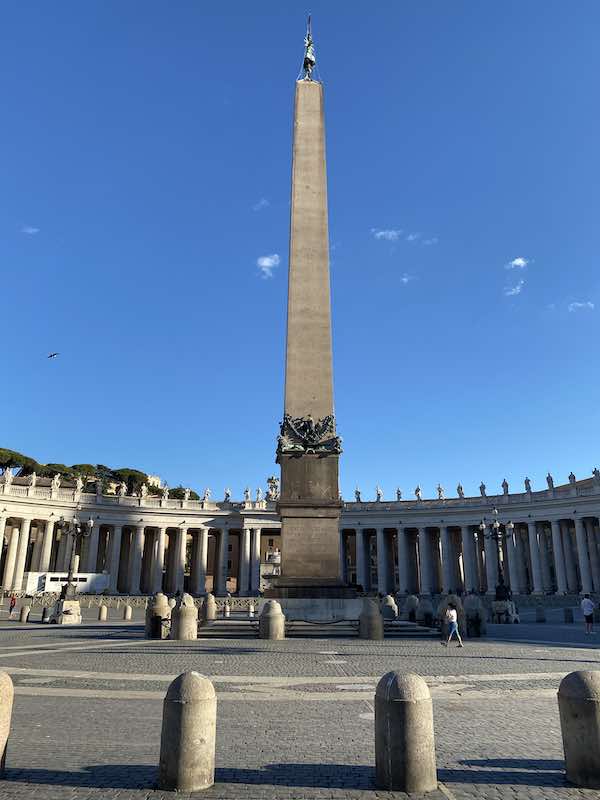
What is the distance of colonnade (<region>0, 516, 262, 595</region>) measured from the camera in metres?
65.1

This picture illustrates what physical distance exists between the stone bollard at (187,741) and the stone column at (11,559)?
214 ft

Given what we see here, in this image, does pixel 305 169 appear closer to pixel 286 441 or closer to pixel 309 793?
pixel 286 441

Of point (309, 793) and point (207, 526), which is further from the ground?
point (207, 526)

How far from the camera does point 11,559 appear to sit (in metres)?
65.7

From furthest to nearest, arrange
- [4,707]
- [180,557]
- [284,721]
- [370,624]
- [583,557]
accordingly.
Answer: [180,557] < [583,557] < [370,624] < [284,721] < [4,707]

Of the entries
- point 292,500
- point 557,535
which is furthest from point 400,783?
point 557,535

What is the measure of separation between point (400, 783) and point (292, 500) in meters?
16.7

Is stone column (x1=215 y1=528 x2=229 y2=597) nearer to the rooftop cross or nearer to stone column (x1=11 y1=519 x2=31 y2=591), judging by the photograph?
stone column (x1=11 y1=519 x2=31 y2=591)

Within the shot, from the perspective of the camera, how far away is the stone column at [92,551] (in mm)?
65950

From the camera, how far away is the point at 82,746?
6.47m

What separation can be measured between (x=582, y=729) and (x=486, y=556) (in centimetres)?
6346

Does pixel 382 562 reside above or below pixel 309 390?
below

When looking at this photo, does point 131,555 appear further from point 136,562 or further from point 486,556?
point 486,556

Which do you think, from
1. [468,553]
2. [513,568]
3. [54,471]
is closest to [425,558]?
[468,553]
